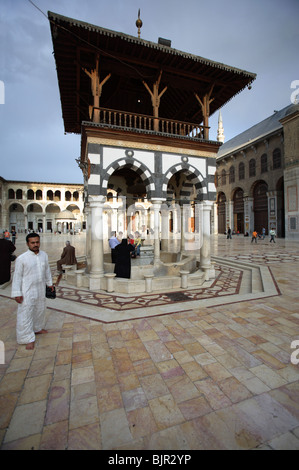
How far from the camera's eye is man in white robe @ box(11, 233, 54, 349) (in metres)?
2.98

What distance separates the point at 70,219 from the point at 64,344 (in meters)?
29.2

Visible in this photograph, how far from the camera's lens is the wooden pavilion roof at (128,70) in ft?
18.3

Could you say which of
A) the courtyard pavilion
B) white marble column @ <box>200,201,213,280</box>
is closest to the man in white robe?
the courtyard pavilion

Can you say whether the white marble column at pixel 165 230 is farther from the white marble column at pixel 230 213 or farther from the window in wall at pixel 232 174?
the window in wall at pixel 232 174

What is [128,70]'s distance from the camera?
666 centimetres

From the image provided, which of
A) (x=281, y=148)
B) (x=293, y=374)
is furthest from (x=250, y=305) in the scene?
(x=281, y=148)

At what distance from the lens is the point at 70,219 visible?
99.3 feet

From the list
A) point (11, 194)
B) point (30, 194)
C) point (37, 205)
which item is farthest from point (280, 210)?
point (11, 194)

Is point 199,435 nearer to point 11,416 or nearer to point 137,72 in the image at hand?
point 11,416

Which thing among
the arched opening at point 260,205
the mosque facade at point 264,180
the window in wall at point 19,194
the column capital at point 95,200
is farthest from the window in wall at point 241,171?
the window in wall at point 19,194

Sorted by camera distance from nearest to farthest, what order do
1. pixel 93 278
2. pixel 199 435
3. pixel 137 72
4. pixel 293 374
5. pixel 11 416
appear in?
pixel 199 435 < pixel 11 416 < pixel 293 374 < pixel 93 278 < pixel 137 72

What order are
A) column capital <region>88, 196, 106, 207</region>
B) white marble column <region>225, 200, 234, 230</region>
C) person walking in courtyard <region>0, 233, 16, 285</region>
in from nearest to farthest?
1. person walking in courtyard <region>0, 233, 16, 285</region>
2. column capital <region>88, 196, 106, 207</region>
3. white marble column <region>225, 200, 234, 230</region>

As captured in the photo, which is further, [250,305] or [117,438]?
[250,305]

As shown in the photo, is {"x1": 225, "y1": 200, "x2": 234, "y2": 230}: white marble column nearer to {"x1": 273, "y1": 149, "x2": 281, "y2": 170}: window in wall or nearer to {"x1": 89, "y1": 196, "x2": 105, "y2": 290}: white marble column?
{"x1": 273, "y1": 149, "x2": 281, "y2": 170}: window in wall
